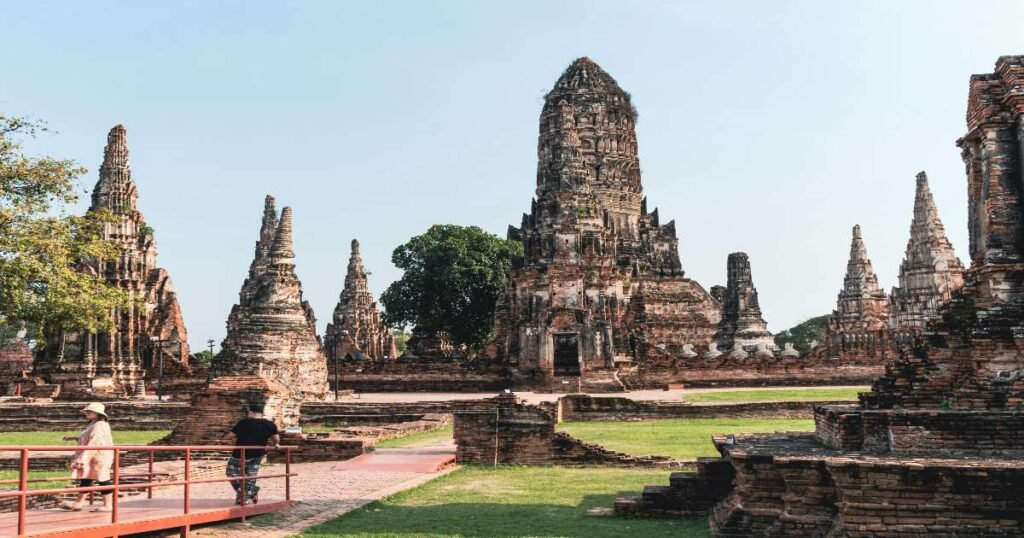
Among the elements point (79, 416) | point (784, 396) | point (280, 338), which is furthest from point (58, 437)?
point (784, 396)

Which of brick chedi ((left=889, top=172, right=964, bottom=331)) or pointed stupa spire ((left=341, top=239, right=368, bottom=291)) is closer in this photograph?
brick chedi ((left=889, top=172, right=964, bottom=331))

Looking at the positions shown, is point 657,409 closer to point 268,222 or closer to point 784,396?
point 784,396

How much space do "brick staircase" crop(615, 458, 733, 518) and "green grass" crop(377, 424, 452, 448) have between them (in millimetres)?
7816

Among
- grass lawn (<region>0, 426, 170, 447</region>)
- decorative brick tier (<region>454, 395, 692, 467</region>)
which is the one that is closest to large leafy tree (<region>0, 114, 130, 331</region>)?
grass lawn (<region>0, 426, 170, 447</region>)

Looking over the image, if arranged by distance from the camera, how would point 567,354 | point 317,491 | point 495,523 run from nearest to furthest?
point 495,523 → point 317,491 → point 567,354

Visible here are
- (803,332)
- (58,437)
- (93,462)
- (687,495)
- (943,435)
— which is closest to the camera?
(943,435)

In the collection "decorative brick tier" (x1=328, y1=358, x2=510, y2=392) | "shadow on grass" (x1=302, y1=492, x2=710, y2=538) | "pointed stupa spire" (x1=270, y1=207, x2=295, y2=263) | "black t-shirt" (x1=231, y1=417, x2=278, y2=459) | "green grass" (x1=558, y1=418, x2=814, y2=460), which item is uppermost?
"pointed stupa spire" (x1=270, y1=207, x2=295, y2=263)

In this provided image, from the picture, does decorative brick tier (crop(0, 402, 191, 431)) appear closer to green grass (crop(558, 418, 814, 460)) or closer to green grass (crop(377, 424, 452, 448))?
green grass (crop(377, 424, 452, 448))

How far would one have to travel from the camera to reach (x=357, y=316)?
5394 cm

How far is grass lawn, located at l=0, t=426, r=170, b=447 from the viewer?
20.0 m

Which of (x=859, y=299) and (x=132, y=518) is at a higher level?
(x=859, y=299)

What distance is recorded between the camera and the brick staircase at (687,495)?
31.5 feet

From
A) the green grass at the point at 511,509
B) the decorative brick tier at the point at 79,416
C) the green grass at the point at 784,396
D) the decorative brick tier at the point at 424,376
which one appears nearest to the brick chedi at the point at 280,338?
the decorative brick tier at the point at 79,416

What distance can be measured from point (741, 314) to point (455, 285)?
15.5m
